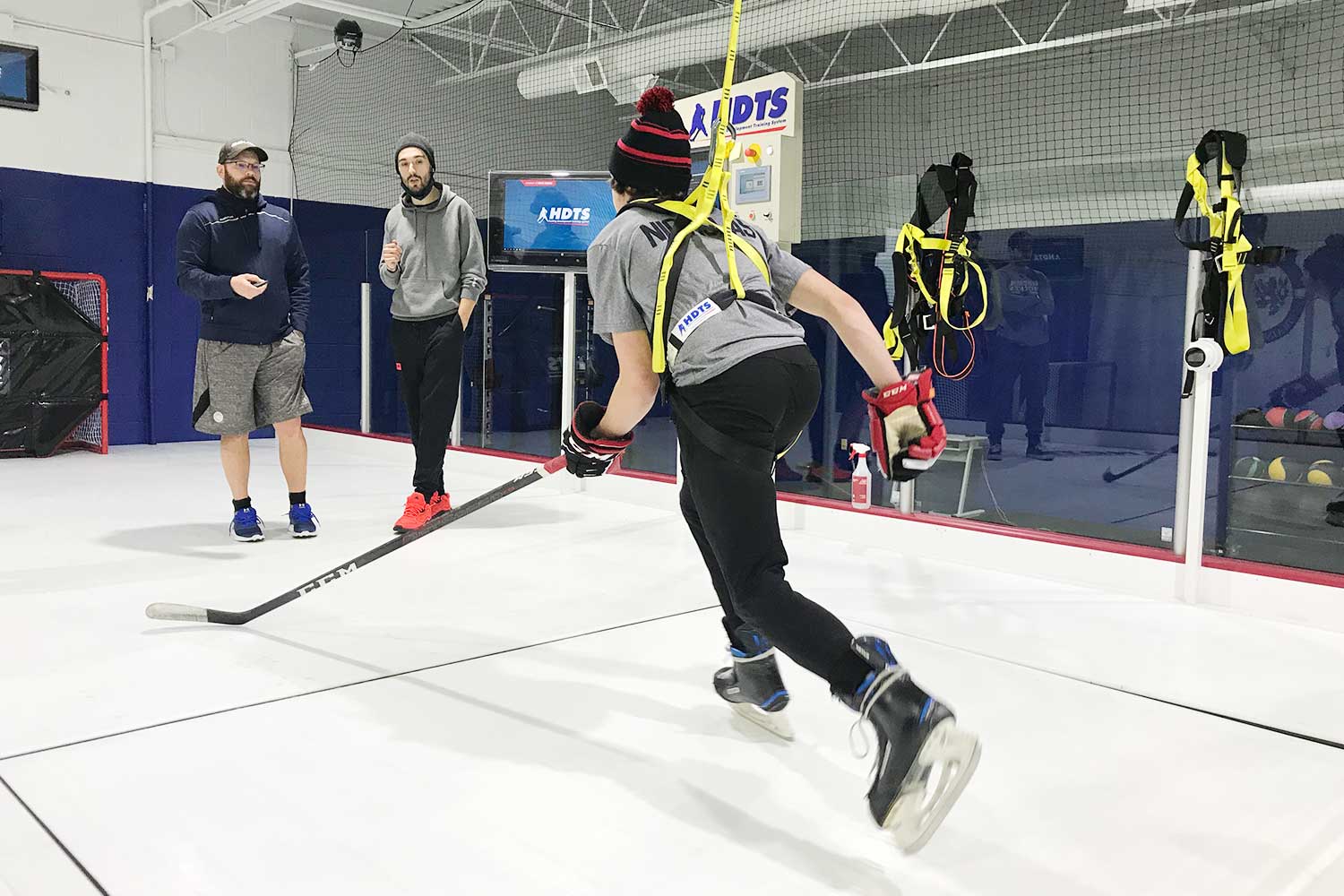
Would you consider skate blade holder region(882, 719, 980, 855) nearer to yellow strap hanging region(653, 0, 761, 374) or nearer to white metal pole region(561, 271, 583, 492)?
yellow strap hanging region(653, 0, 761, 374)

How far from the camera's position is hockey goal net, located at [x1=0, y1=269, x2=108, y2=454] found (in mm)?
7184

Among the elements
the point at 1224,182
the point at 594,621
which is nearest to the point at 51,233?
the point at 594,621

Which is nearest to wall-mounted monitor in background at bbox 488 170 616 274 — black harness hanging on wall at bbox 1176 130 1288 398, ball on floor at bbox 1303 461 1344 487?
black harness hanging on wall at bbox 1176 130 1288 398

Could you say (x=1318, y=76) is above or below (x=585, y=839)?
above

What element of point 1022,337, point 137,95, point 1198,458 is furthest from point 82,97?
point 1198,458

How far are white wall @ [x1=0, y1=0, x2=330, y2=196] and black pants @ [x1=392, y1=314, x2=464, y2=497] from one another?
4.95 metres

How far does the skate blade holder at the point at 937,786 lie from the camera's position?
4.92ft

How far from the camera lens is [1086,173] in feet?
19.7

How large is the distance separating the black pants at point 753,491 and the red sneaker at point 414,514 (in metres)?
2.77

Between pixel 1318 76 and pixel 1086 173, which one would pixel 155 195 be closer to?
pixel 1086 173

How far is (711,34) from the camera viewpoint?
7.71 meters

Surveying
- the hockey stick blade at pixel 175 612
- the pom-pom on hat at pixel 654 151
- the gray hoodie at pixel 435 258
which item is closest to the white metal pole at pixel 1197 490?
the pom-pom on hat at pixel 654 151

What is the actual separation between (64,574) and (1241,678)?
3614 millimetres

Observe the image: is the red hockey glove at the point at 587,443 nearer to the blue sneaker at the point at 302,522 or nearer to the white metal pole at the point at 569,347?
the blue sneaker at the point at 302,522
